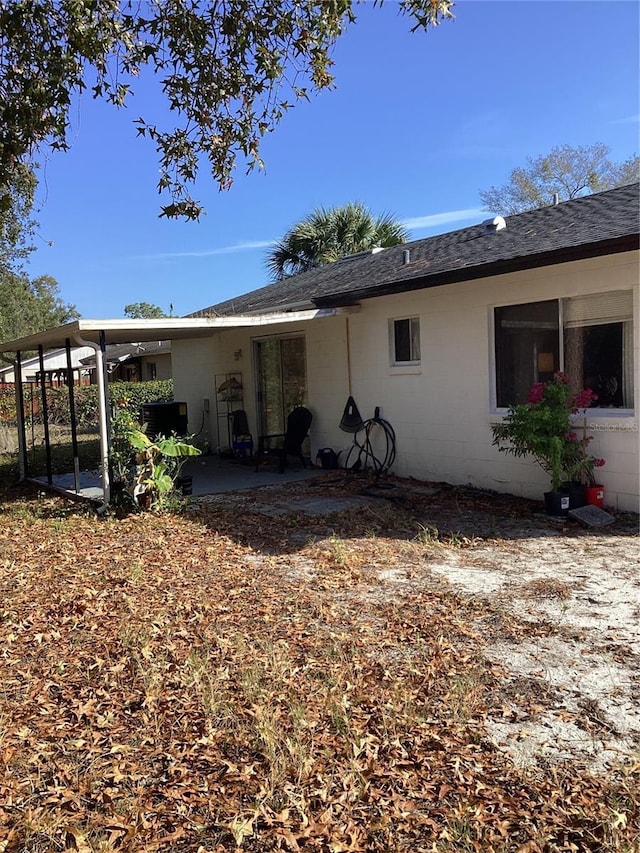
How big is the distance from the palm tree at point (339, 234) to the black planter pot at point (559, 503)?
1387 cm

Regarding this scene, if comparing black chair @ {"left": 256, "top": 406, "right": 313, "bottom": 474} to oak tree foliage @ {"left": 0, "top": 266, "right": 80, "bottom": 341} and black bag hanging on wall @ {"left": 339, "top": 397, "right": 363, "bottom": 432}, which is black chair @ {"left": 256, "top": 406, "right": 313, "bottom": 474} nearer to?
black bag hanging on wall @ {"left": 339, "top": 397, "right": 363, "bottom": 432}

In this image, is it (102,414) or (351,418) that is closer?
(102,414)

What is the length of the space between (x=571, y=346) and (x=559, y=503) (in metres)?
1.85

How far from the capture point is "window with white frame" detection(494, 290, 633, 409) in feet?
23.1

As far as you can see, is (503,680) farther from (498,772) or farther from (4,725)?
(4,725)

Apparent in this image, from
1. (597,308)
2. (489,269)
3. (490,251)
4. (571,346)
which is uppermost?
(490,251)

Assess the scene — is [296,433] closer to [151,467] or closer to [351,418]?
[351,418]

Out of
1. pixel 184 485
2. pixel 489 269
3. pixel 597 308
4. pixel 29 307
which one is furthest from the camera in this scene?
pixel 29 307

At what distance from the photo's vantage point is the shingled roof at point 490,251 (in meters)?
6.86

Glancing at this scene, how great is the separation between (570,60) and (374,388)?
5209mm

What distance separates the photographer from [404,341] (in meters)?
9.84

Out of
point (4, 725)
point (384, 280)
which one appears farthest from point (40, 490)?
point (4, 725)

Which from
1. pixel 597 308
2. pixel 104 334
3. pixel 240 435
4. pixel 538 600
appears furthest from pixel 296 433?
pixel 538 600

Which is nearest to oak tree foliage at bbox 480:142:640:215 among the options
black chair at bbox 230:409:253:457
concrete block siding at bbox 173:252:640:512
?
black chair at bbox 230:409:253:457
